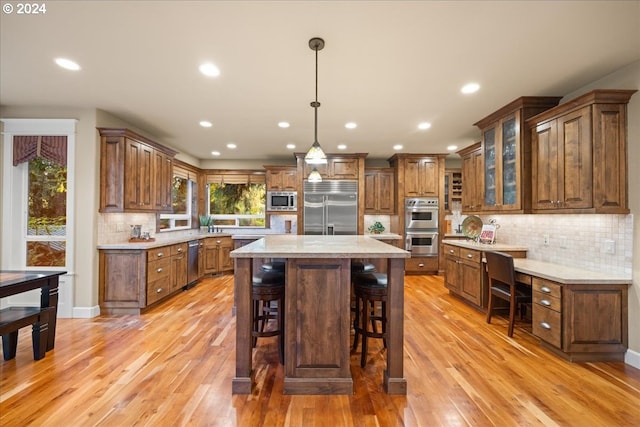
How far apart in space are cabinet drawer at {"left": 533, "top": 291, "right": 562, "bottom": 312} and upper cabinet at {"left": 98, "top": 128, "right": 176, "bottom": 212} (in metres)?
4.89

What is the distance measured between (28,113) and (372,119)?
4.41 m

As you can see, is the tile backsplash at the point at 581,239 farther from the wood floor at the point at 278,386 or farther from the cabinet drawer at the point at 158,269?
the cabinet drawer at the point at 158,269

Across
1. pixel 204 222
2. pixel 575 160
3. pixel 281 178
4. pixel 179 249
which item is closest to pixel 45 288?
pixel 179 249

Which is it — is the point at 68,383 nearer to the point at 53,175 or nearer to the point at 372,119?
the point at 53,175

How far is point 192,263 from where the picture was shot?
17.8 ft

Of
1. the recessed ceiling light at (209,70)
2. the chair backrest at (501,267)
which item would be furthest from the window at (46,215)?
the chair backrest at (501,267)

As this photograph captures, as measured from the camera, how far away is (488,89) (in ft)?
10.4

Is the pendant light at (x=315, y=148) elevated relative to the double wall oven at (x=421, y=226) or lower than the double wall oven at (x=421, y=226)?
elevated

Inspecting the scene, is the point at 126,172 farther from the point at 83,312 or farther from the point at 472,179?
the point at 472,179

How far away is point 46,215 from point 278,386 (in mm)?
3788

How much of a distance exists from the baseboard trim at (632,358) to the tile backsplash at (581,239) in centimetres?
67

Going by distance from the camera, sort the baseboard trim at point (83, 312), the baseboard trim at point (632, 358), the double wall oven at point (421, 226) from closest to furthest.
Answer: the baseboard trim at point (632, 358) → the baseboard trim at point (83, 312) → the double wall oven at point (421, 226)

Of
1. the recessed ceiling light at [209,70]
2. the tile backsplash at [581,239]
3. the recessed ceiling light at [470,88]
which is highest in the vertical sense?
the recessed ceiling light at [470,88]

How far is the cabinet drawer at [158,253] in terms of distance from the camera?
4.01 meters
